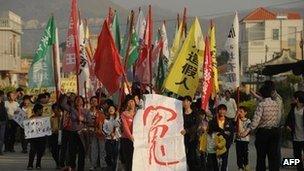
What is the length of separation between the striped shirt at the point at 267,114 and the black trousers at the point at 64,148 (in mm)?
4035

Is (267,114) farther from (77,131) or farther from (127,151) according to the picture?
(77,131)

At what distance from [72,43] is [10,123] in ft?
17.3

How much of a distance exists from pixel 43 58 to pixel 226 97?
15.5 ft

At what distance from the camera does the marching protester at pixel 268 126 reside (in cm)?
1218

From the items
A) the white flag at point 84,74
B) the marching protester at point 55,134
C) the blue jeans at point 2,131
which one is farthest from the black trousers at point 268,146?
the blue jeans at point 2,131

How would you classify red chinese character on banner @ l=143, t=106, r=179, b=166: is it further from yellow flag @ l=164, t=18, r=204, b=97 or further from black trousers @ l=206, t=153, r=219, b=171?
yellow flag @ l=164, t=18, r=204, b=97

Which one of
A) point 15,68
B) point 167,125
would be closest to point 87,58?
point 167,125

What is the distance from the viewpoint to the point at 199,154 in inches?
508

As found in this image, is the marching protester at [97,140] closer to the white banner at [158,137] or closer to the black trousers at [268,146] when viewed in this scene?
the white banner at [158,137]

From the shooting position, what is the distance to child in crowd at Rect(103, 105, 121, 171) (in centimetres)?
1398

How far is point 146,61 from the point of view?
16594 millimetres

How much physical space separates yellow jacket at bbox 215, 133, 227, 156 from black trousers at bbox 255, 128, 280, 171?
647 mm

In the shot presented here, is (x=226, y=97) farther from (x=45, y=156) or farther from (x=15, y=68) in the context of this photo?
(x=15, y=68)

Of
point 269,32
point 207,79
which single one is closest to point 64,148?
point 207,79
